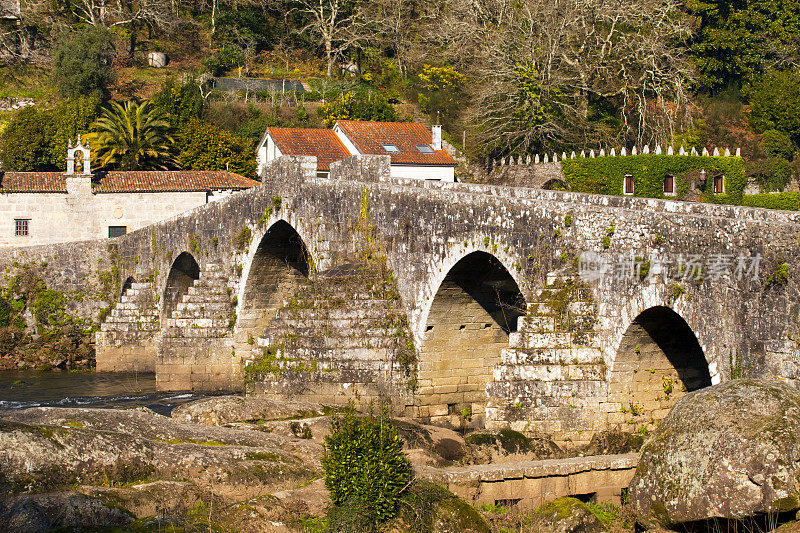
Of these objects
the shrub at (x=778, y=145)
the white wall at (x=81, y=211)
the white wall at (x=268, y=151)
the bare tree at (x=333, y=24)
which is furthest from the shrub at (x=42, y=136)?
the shrub at (x=778, y=145)

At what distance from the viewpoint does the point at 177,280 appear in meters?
35.6

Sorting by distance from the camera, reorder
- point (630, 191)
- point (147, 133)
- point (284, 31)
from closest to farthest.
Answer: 1. point (630, 191)
2. point (147, 133)
3. point (284, 31)

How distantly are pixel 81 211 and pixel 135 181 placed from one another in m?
2.47

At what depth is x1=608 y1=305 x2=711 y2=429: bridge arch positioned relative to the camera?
14.9 metres

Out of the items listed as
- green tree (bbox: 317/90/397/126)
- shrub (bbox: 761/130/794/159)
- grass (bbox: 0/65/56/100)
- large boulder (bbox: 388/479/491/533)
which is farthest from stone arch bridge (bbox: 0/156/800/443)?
grass (bbox: 0/65/56/100)

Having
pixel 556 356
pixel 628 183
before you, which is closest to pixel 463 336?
pixel 556 356

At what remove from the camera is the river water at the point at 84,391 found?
2552 centimetres

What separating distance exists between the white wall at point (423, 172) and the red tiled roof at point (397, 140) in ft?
0.68

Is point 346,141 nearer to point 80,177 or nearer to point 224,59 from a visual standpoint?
point 80,177

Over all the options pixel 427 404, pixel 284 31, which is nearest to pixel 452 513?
pixel 427 404

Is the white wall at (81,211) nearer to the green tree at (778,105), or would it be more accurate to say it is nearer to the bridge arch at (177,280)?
the bridge arch at (177,280)

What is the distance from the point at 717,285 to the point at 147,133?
124ft

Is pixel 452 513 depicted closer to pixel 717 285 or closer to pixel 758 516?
pixel 758 516

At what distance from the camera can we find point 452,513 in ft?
37.7
